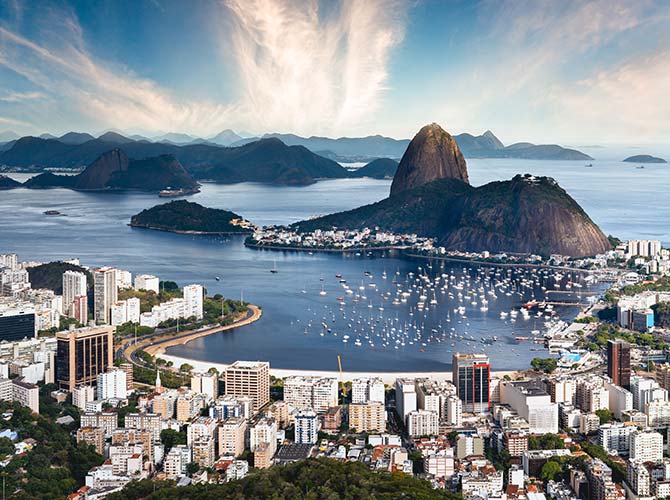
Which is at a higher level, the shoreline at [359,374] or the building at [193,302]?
the building at [193,302]

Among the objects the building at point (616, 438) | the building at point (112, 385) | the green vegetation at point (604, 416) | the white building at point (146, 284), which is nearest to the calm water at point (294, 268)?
the white building at point (146, 284)

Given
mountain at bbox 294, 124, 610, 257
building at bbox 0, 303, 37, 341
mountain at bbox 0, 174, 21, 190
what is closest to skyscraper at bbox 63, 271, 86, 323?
building at bbox 0, 303, 37, 341

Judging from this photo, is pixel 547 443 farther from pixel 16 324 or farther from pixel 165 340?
pixel 16 324

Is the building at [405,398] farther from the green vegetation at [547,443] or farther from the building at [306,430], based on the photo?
the green vegetation at [547,443]

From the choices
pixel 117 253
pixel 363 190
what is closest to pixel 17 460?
pixel 117 253

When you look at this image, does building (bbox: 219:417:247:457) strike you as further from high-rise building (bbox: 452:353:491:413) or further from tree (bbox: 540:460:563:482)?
tree (bbox: 540:460:563:482)
